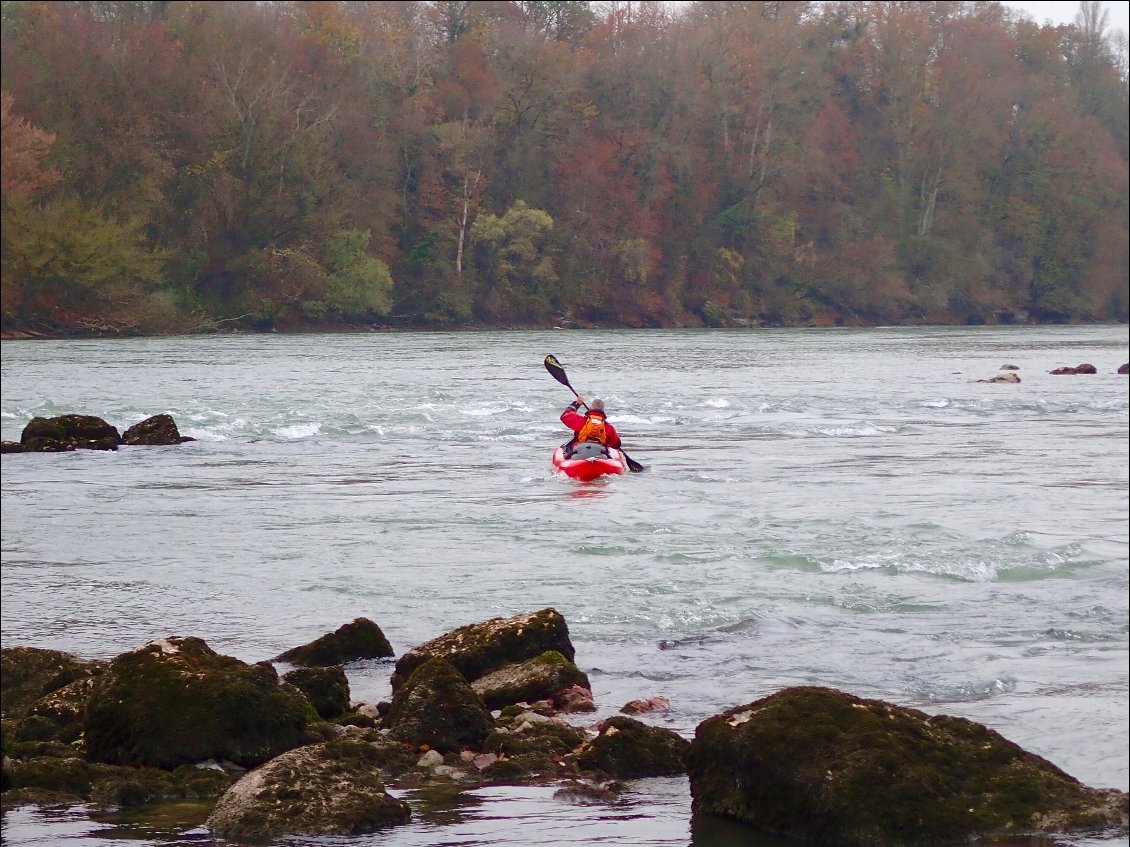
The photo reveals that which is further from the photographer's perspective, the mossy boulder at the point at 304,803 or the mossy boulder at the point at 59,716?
the mossy boulder at the point at 59,716

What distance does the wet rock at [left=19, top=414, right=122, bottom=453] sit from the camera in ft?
65.4

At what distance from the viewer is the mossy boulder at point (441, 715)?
6723mm

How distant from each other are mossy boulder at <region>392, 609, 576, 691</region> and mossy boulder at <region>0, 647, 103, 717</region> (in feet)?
4.95

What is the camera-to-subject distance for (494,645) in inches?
316

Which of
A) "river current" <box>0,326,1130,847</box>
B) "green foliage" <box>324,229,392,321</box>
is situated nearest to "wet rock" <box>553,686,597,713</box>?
"river current" <box>0,326,1130,847</box>

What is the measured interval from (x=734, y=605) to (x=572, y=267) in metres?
53.5

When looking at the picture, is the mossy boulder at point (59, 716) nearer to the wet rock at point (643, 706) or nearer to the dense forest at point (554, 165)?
the wet rock at point (643, 706)

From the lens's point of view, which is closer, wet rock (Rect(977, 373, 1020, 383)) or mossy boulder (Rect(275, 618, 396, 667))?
mossy boulder (Rect(275, 618, 396, 667))

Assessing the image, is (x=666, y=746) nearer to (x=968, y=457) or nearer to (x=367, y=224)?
(x=968, y=457)

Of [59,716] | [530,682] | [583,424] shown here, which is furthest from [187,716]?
[583,424]

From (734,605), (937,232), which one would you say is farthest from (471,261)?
(734,605)

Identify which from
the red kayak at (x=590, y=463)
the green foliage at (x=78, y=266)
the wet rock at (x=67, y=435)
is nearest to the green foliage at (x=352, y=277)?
the green foliage at (x=78, y=266)

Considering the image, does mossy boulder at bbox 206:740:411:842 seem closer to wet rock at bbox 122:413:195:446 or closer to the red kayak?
the red kayak

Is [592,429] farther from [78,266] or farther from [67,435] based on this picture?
[78,266]
